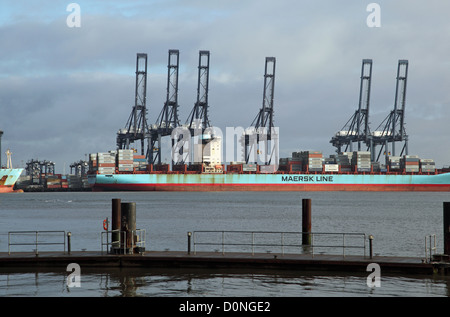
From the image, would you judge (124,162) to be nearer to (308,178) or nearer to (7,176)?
(308,178)

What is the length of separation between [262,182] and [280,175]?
3749 mm

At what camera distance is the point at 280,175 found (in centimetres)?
10719

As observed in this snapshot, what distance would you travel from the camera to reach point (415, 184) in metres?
111

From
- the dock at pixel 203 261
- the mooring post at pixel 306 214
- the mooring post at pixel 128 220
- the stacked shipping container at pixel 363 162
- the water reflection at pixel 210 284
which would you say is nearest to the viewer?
the water reflection at pixel 210 284

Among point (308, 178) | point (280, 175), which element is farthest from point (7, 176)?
point (308, 178)

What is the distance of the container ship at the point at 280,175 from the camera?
108 meters

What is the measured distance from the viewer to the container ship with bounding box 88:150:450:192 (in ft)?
353

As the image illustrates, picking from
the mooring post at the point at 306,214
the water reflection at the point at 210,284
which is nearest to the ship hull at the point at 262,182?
the mooring post at the point at 306,214

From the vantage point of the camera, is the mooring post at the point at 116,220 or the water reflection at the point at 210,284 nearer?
the water reflection at the point at 210,284

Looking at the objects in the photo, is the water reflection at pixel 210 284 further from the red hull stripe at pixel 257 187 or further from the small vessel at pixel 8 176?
the small vessel at pixel 8 176

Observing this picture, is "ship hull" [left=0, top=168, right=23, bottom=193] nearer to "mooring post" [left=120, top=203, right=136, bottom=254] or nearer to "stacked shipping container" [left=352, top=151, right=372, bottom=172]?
"stacked shipping container" [left=352, top=151, right=372, bottom=172]

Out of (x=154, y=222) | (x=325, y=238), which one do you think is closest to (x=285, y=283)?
(x=325, y=238)

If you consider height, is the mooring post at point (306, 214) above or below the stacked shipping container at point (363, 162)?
below
